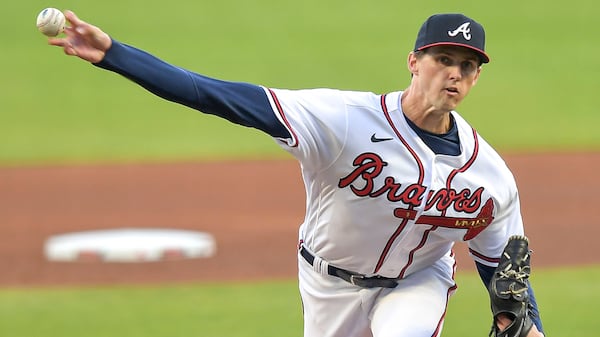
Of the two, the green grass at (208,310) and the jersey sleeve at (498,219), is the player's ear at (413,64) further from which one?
the green grass at (208,310)

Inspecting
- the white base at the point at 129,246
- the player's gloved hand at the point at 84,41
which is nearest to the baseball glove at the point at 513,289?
the player's gloved hand at the point at 84,41

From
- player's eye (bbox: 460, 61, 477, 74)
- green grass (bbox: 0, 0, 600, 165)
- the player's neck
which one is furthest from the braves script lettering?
green grass (bbox: 0, 0, 600, 165)

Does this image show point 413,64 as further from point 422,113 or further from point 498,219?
point 498,219

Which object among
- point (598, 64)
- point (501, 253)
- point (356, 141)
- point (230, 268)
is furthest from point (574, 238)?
point (598, 64)

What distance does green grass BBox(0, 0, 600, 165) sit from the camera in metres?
13.8

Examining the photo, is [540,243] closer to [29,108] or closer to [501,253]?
[501,253]

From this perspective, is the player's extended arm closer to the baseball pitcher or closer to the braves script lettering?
the baseball pitcher

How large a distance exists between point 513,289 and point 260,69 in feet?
38.3

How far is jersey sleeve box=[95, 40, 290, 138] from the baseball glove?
3.85 ft

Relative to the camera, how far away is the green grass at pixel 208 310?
752 centimetres

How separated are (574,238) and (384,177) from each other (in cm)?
601

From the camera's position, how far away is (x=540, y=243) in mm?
10047

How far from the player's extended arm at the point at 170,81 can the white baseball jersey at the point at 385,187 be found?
10 centimetres

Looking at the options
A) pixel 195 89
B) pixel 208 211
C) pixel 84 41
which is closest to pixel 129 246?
pixel 208 211
